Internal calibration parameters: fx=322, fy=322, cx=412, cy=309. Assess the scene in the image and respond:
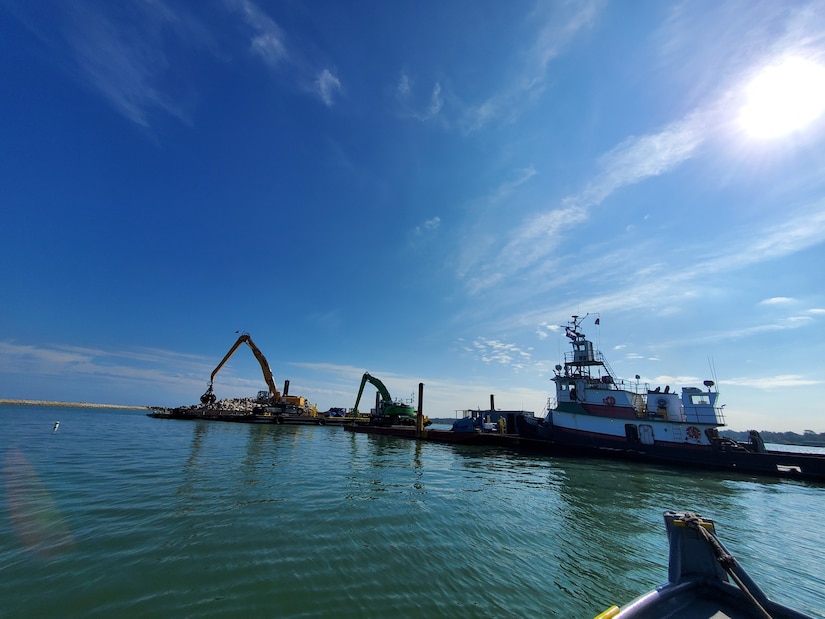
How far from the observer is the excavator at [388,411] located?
5272 centimetres

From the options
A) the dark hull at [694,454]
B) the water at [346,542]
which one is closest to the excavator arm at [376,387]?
the dark hull at [694,454]

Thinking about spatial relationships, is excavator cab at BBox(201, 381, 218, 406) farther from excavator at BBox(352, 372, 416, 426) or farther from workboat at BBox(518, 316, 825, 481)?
workboat at BBox(518, 316, 825, 481)

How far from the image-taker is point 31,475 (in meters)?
13.3

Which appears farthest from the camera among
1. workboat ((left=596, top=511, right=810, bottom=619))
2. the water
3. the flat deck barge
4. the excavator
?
the excavator

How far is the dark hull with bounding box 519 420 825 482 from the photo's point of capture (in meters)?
23.3

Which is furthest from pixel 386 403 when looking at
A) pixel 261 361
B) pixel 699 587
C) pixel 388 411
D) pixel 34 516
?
pixel 699 587

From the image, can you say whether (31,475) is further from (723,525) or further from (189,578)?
(723,525)

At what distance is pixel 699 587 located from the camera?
4266 mm

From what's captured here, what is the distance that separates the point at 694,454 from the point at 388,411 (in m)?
39.9

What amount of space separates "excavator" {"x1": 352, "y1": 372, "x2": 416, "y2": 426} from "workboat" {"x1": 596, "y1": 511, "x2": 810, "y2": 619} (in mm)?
50352

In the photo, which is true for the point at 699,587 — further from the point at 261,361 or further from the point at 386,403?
the point at 261,361

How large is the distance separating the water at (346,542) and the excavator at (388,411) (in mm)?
37043

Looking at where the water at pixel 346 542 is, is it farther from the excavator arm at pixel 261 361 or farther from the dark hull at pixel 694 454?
the excavator arm at pixel 261 361

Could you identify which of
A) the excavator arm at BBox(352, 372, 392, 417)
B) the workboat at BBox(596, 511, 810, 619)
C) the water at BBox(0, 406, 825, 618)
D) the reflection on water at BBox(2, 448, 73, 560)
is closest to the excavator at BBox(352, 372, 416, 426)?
the excavator arm at BBox(352, 372, 392, 417)
